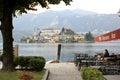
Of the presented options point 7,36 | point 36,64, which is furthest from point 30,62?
point 7,36

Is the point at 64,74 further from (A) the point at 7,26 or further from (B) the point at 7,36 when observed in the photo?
(A) the point at 7,26

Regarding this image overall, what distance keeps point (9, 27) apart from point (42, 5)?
9.32ft

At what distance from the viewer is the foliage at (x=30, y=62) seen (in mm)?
21734

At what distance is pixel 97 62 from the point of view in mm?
23625

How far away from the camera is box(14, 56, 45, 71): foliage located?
71.3 feet

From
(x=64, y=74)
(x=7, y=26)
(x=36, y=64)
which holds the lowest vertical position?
(x=64, y=74)

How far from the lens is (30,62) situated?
71.8 ft

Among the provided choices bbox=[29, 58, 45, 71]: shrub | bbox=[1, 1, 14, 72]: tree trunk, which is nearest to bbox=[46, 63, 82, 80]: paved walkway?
bbox=[29, 58, 45, 71]: shrub

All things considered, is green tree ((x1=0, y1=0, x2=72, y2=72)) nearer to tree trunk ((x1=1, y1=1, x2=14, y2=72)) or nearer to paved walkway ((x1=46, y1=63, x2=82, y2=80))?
tree trunk ((x1=1, y1=1, x2=14, y2=72))

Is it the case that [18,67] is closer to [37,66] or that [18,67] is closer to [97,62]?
[37,66]

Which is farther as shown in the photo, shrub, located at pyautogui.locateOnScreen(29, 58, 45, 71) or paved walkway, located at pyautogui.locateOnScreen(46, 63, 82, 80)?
shrub, located at pyautogui.locateOnScreen(29, 58, 45, 71)

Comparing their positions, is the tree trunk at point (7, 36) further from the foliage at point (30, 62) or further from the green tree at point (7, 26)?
the foliage at point (30, 62)

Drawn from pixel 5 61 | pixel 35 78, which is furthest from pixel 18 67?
pixel 35 78

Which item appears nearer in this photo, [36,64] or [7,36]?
[36,64]
